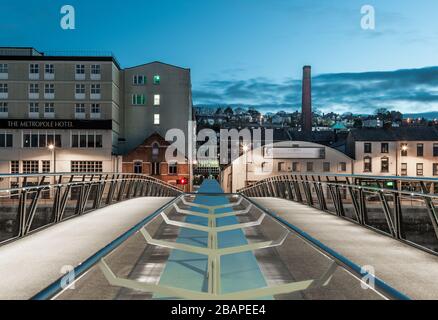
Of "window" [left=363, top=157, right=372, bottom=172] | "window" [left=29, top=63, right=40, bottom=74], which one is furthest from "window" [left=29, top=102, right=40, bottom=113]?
"window" [left=363, top=157, right=372, bottom=172]

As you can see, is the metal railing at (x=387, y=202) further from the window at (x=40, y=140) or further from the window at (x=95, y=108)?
the window at (x=40, y=140)

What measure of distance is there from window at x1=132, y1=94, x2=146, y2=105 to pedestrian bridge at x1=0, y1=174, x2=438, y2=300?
54.9 meters

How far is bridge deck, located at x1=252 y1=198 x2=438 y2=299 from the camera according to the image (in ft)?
22.6

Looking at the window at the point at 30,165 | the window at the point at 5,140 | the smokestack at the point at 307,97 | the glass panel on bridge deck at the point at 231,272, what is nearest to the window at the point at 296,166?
the smokestack at the point at 307,97

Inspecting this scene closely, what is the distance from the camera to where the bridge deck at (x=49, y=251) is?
6.78 m

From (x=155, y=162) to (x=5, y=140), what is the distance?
1777 cm

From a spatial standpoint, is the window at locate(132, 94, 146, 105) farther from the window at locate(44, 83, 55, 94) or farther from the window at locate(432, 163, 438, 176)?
the window at locate(432, 163, 438, 176)

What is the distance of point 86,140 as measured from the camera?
65375 millimetres

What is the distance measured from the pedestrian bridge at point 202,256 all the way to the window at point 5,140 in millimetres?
52309

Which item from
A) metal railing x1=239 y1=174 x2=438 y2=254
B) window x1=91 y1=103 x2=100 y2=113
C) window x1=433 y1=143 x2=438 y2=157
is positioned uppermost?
window x1=91 y1=103 x2=100 y2=113

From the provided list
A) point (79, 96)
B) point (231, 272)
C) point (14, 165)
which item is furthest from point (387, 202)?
point (14, 165)
